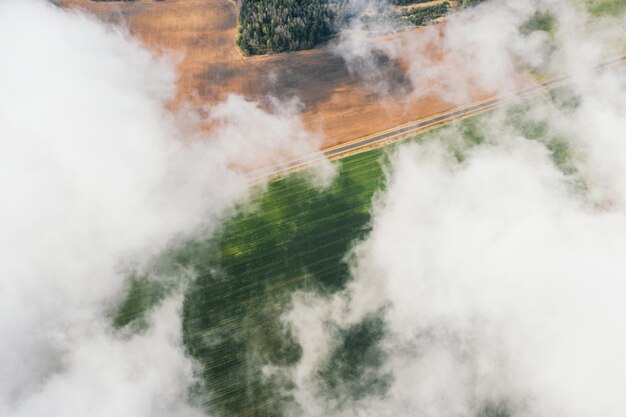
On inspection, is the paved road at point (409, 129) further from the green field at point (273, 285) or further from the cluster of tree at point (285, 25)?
the cluster of tree at point (285, 25)

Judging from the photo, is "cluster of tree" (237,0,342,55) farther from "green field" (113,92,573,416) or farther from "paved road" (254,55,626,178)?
"green field" (113,92,573,416)

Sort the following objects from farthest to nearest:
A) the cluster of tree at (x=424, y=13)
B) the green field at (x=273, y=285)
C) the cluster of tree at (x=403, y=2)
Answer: the cluster of tree at (x=403, y=2) → the cluster of tree at (x=424, y=13) → the green field at (x=273, y=285)

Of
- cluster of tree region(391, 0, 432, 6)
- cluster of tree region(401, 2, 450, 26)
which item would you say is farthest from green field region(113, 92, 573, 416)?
cluster of tree region(391, 0, 432, 6)

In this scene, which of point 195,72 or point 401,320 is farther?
point 195,72

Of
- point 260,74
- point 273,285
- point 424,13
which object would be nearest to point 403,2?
point 424,13

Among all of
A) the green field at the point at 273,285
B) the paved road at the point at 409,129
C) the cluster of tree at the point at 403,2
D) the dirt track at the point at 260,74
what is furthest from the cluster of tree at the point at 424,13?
the green field at the point at 273,285

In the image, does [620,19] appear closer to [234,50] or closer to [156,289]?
[234,50]

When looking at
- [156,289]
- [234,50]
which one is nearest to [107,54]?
[234,50]
